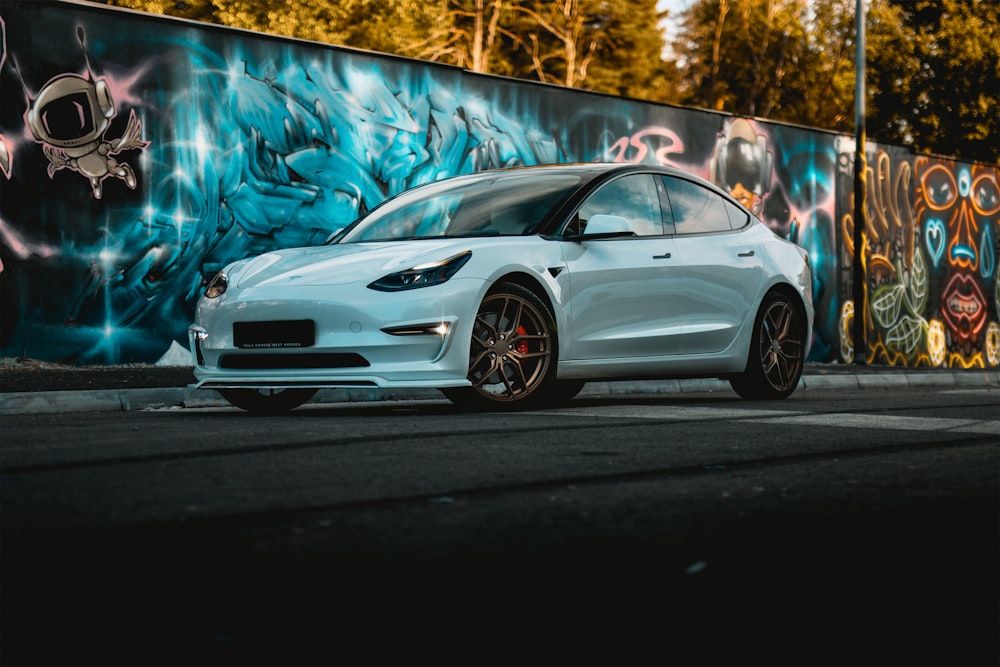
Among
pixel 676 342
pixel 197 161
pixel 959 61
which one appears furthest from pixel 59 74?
pixel 959 61

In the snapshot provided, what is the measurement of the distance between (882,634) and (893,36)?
114 feet

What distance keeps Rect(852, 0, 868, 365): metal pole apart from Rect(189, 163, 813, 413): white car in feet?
37.9

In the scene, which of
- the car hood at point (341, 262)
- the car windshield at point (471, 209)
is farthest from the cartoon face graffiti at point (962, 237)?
the car hood at point (341, 262)

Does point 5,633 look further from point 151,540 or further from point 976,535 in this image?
point 976,535

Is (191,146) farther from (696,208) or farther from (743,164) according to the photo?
(743,164)

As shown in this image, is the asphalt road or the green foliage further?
the green foliage

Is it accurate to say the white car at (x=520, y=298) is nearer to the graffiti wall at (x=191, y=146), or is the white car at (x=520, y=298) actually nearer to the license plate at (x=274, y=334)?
the license plate at (x=274, y=334)

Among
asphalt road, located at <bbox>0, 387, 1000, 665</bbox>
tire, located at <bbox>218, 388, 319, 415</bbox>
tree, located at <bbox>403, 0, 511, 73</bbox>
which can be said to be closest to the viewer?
asphalt road, located at <bbox>0, 387, 1000, 665</bbox>

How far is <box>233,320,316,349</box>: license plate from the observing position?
734 centimetres

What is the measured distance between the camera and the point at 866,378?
Result: 50.4 feet

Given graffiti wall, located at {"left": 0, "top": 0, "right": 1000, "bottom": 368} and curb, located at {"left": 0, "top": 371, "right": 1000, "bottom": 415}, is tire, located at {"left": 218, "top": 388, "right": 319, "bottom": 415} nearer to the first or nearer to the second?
curb, located at {"left": 0, "top": 371, "right": 1000, "bottom": 415}

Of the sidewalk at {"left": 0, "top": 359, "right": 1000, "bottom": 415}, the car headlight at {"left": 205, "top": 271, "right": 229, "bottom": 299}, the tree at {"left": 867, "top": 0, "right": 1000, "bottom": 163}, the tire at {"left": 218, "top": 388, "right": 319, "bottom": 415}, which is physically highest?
the tree at {"left": 867, "top": 0, "right": 1000, "bottom": 163}

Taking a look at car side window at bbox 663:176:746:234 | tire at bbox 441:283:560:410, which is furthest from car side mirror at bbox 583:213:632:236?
car side window at bbox 663:176:746:234

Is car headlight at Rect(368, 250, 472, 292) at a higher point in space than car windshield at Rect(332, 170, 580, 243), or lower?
lower
